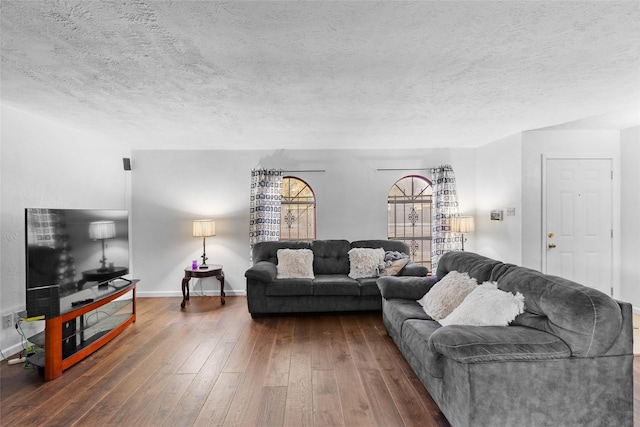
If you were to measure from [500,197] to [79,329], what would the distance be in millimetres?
5419

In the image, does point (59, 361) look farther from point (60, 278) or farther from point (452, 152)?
point (452, 152)

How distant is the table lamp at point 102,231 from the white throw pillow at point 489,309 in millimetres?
3463

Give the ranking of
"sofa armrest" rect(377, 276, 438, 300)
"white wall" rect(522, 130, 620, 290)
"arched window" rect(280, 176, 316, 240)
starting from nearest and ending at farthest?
"sofa armrest" rect(377, 276, 438, 300)
"white wall" rect(522, 130, 620, 290)
"arched window" rect(280, 176, 316, 240)

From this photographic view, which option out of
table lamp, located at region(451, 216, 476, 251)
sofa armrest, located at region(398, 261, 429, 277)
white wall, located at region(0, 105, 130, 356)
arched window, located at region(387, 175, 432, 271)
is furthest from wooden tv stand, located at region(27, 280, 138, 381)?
table lamp, located at region(451, 216, 476, 251)

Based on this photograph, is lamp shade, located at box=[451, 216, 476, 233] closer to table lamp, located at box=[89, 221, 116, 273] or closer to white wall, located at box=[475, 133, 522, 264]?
white wall, located at box=[475, 133, 522, 264]

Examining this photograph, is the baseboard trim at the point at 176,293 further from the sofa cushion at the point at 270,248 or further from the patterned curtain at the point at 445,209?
the patterned curtain at the point at 445,209

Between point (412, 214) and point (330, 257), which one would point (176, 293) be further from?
point (412, 214)

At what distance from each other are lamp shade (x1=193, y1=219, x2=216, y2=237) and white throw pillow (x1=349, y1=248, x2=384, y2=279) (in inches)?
85.2

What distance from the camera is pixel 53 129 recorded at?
3588mm

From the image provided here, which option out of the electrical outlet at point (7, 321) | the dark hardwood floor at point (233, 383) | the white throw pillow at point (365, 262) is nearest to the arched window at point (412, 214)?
the white throw pillow at point (365, 262)

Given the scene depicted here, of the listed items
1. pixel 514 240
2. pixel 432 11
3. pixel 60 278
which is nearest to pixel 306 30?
pixel 432 11

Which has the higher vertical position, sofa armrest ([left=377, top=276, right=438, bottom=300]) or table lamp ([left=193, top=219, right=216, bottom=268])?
table lamp ([left=193, top=219, right=216, bottom=268])

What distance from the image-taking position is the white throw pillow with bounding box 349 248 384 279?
4.39 m

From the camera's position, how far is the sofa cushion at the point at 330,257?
4688 mm
